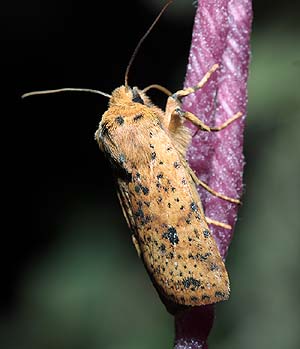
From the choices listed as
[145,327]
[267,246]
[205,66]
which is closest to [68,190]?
[145,327]

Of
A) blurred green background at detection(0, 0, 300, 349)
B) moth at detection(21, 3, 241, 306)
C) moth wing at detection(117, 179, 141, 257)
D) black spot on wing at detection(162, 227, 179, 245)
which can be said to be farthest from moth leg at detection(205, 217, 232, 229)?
blurred green background at detection(0, 0, 300, 349)

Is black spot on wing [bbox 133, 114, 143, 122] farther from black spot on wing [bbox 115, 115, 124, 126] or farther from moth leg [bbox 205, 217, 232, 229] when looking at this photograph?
moth leg [bbox 205, 217, 232, 229]

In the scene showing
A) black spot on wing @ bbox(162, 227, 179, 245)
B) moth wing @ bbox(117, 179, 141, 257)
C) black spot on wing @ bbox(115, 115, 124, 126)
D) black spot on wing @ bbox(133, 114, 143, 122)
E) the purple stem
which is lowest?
moth wing @ bbox(117, 179, 141, 257)

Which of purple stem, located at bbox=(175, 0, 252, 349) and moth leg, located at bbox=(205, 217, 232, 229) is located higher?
purple stem, located at bbox=(175, 0, 252, 349)

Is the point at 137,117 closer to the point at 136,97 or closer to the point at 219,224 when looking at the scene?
the point at 136,97

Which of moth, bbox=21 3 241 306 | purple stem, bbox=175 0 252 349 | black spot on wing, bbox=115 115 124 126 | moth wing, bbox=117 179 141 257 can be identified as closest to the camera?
purple stem, bbox=175 0 252 349

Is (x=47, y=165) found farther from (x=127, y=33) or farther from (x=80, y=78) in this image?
(x=127, y=33)

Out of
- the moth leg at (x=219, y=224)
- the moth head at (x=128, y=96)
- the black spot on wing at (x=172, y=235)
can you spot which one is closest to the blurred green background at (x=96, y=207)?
the moth head at (x=128, y=96)

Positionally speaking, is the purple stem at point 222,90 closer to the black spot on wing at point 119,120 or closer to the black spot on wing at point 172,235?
the black spot on wing at point 172,235
